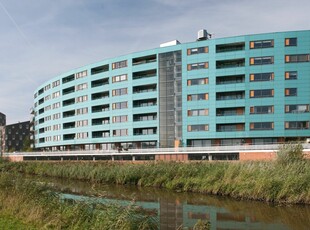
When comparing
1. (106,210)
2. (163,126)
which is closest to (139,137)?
(163,126)

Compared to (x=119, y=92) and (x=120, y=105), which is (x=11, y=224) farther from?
(x=119, y=92)

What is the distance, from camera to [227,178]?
27.4 meters

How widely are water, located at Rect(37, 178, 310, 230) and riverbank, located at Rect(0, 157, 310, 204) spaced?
1.14 m

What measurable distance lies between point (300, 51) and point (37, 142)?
83.1m

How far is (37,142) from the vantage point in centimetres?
10556

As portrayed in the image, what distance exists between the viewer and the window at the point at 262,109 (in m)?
60.1

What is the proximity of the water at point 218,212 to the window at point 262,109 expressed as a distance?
122 ft

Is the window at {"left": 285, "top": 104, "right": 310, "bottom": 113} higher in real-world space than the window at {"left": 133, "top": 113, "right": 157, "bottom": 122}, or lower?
higher

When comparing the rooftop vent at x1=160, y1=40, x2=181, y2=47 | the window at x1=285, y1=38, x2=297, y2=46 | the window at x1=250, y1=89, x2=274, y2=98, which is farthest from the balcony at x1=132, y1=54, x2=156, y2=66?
the window at x1=285, y1=38, x2=297, y2=46

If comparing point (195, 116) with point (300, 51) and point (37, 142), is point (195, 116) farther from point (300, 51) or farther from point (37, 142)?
point (37, 142)

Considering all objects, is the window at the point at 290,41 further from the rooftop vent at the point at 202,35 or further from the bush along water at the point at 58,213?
the bush along water at the point at 58,213

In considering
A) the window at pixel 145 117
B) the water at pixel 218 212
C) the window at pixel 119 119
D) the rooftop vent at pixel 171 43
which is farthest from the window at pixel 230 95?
the water at pixel 218 212

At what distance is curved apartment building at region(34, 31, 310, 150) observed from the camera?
196 ft

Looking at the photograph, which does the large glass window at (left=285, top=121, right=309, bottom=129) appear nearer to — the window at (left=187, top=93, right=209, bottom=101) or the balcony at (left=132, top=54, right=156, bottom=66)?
the window at (left=187, top=93, right=209, bottom=101)
